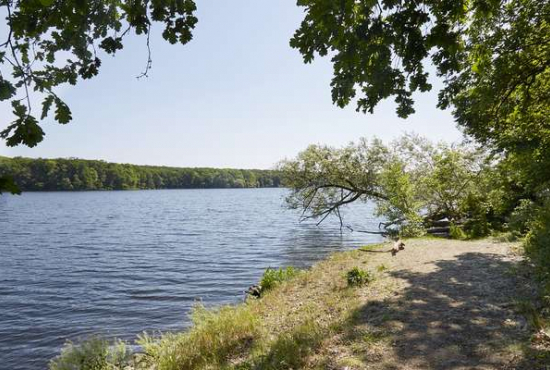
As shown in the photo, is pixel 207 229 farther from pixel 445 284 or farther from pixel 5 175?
pixel 5 175

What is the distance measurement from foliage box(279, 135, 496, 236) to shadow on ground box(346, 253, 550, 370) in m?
16.1

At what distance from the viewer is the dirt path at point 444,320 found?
642 centimetres

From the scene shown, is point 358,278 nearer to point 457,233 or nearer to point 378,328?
point 378,328

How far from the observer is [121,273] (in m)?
24.6

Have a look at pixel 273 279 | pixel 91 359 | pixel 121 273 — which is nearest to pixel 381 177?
pixel 273 279

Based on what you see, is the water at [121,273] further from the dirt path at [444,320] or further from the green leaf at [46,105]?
the green leaf at [46,105]

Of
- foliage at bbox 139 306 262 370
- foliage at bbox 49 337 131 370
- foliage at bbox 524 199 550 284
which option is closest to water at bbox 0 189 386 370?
foliage at bbox 49 337 131 370

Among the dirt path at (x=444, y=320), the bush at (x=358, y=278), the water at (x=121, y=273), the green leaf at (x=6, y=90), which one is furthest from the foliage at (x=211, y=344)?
the green leaf at (x=6, y=90)

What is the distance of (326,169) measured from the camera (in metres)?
32.3

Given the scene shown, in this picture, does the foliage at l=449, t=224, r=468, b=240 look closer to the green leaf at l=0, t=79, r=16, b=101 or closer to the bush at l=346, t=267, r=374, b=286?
the bush at l=346, t=267, r=374, b=286

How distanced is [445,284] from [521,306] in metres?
2.92

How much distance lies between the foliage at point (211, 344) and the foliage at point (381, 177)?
1951 centimetres

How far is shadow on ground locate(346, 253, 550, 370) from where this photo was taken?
6.33 meters

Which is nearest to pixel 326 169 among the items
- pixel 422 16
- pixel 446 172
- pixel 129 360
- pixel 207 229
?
pixel 446 172
